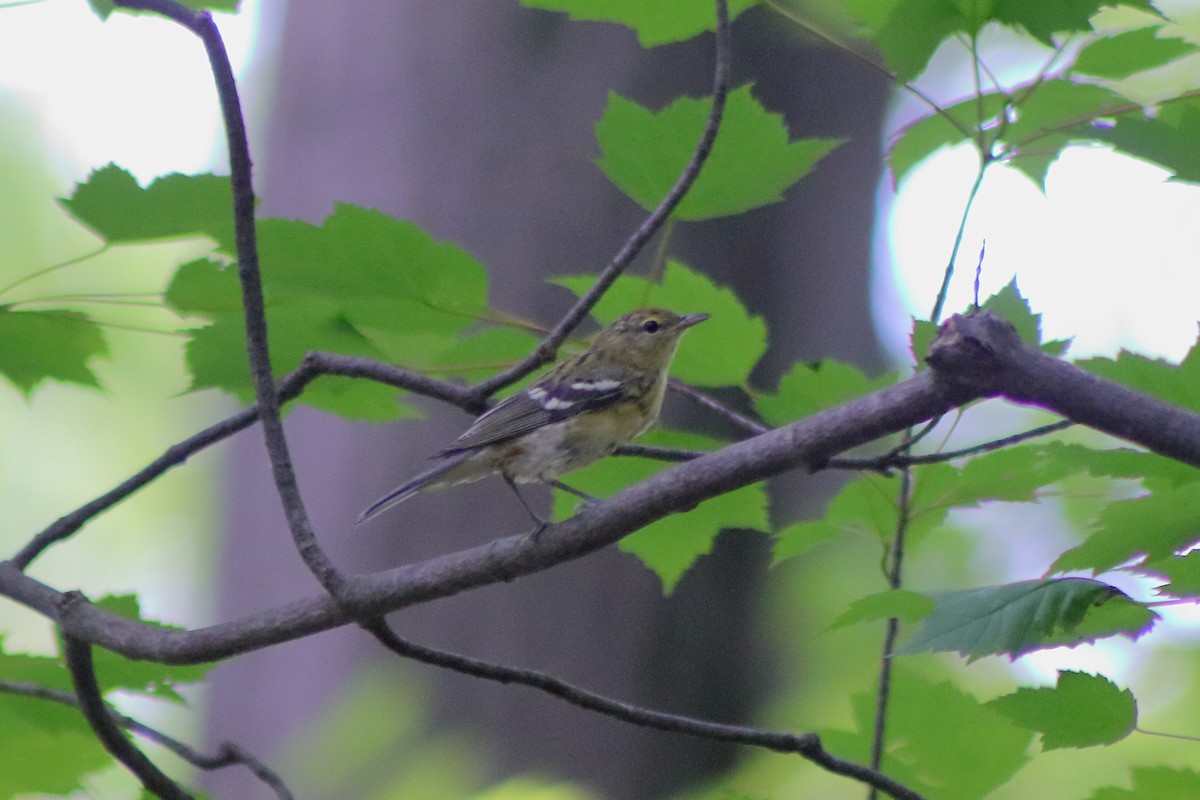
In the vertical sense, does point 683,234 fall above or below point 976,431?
above

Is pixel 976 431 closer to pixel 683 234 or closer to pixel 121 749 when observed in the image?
pixel 683 234

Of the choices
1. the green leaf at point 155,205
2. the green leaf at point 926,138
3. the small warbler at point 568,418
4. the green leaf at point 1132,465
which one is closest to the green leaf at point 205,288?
the green leaf at point 155,205

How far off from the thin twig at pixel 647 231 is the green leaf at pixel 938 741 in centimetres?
84

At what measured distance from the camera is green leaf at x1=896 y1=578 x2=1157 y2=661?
4.11ft

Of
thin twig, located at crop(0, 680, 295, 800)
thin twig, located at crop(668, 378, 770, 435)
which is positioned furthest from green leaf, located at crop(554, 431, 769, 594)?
thin twig, located at crop(0, 680, 295, 800)

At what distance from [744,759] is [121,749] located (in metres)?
2.71

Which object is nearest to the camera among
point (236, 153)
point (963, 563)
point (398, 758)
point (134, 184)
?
point (236, 153)

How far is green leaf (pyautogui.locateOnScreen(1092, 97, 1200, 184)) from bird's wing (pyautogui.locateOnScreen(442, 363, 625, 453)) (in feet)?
4.93

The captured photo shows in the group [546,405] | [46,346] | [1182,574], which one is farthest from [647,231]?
[546,405]

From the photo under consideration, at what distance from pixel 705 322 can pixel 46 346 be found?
1209 millimetres

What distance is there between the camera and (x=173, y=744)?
193 centimetres

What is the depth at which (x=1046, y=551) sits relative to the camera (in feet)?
22.3

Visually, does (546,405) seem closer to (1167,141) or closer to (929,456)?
(929,456)

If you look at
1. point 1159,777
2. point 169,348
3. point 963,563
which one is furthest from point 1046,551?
point 169,348
